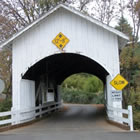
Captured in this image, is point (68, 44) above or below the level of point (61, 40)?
below

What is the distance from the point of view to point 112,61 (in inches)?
464

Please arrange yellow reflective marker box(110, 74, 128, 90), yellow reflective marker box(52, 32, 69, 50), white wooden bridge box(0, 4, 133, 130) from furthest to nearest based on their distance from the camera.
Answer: yellow reflective marker box(52, 32, 69, 50) < white wooden bridge box(0, 4, 133, 130) < yellow reflective marker box(110, 74, 128, 90)

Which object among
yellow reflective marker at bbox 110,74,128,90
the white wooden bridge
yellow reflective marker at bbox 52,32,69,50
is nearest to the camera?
yellow reflective marker at bbox 110,74,128,90

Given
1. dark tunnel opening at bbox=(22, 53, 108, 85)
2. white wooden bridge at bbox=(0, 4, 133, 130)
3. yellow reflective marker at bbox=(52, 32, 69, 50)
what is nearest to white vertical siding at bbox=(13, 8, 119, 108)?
white wooden bridge at bbox=(0, 4, 133, 130)

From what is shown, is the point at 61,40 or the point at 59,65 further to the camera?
the point at 59,65

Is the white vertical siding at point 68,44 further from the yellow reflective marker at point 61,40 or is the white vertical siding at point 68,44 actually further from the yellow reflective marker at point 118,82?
the yellow reflective marker at point 118,82

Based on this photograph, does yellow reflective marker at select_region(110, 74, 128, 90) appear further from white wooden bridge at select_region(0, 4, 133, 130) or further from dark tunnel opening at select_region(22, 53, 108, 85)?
dark tunnel opening at select_region(22, 53, 108, 85)

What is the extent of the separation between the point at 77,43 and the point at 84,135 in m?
5.12

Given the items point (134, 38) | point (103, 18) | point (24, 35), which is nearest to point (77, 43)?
point (24, 35)

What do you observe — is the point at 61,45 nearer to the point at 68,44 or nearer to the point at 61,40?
the point at 61,40

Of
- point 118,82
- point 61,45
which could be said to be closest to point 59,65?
point 61,45

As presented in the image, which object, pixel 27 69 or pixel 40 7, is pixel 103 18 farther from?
pixel 27 69

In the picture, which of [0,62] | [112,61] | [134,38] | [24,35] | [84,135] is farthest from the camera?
[0,62]

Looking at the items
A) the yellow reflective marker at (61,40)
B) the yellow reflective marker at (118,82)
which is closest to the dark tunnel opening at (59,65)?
the yellow reflective marker at (61,40)
